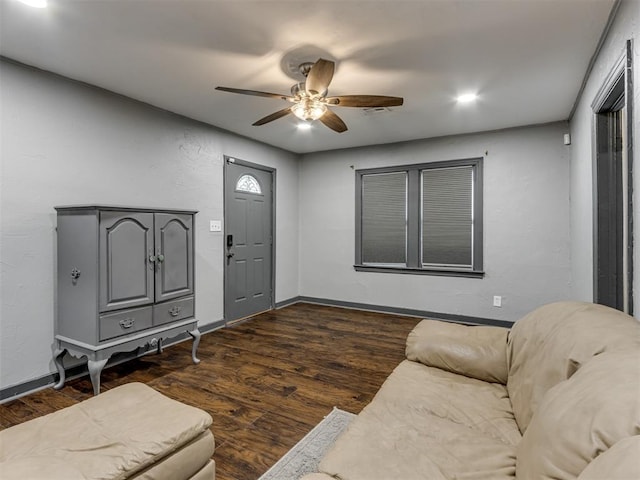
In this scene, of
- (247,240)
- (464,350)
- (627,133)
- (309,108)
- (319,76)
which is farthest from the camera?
(247,240)

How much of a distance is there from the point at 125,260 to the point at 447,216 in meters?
3.86

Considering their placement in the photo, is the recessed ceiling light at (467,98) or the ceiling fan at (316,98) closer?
the ceiling fan at (316,98)

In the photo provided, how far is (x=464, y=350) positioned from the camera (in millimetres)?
1884

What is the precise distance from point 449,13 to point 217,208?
3195 millimetres

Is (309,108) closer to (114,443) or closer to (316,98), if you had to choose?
(316,98)

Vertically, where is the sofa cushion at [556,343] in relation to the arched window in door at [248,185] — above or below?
below

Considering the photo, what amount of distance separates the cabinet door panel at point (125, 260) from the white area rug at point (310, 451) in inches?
66.8

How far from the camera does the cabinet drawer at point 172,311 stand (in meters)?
2.88

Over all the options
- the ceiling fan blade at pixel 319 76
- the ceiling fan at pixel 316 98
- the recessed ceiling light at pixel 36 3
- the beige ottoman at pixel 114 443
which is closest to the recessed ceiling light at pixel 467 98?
the ceiling fan at pixel 316 98

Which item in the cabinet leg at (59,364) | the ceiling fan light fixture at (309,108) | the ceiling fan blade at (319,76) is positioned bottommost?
the cabinet leg at (59,364)

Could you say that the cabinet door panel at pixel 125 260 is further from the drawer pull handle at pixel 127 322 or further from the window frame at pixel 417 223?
the window frame at pixel 417 223

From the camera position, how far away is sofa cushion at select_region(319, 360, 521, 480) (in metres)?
1.10

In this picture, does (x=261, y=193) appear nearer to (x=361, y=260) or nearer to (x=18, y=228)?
(x=361, y=260)

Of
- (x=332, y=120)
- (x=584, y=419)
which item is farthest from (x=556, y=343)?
(x=332, y=120)
